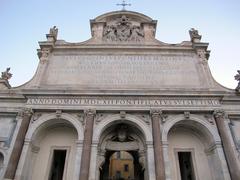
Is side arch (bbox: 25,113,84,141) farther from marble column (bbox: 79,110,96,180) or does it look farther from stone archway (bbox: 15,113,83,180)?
marble column (bbox: 79,110,96,180)

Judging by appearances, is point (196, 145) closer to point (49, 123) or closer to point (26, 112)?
point (49, 123)

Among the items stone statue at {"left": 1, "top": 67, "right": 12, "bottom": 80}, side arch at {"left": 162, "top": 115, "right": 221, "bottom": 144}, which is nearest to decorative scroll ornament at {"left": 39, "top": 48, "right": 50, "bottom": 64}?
stone statue at {"left": 1, "top": 67, "right": 12, "bottom": 80}

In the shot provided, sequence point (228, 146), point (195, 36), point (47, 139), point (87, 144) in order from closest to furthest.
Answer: point (228, 146) < point (87, 144) < point (47, 139) < point (195, 36)

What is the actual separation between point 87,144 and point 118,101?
127 inches

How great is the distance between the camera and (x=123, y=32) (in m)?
17.5

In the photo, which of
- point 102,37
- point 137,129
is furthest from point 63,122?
point 102,37

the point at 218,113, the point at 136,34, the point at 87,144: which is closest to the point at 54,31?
the point at 136,34

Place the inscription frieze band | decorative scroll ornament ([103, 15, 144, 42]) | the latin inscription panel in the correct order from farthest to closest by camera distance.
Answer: decorative scroll ornament ([103, 15, 144, 42]), the latin inscription panel, the inscription frieze band

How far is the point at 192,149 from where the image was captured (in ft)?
42.9

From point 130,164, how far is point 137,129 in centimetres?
2561

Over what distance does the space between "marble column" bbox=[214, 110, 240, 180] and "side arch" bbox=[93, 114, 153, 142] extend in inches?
157

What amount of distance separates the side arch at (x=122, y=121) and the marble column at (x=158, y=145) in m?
0.36

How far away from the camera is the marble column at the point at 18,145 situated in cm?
1073

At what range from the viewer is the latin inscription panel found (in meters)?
14.3
